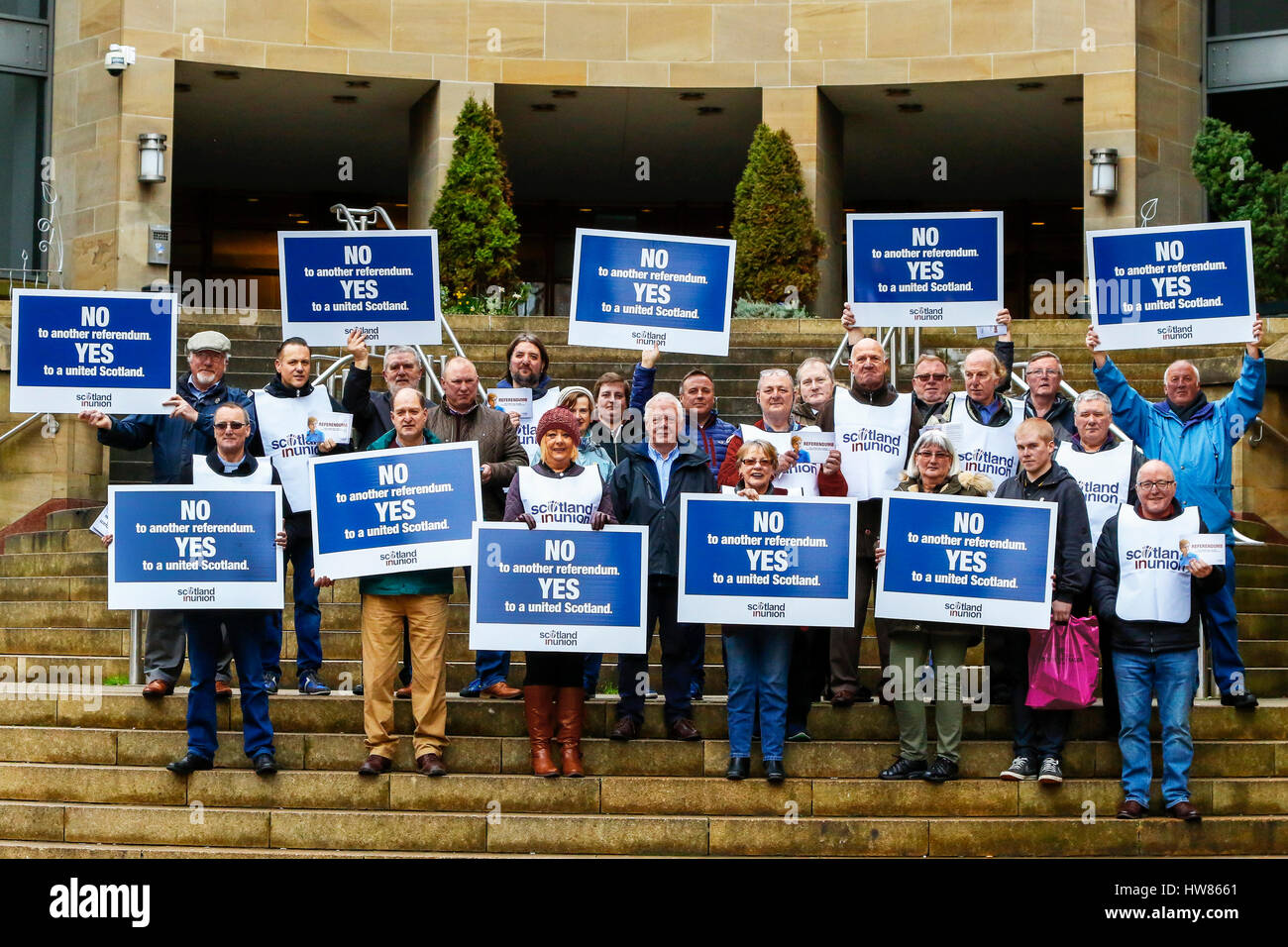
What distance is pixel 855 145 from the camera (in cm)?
2417

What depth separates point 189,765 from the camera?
961cm

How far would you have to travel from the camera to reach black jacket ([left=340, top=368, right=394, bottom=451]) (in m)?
10.6

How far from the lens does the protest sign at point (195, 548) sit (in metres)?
9.65

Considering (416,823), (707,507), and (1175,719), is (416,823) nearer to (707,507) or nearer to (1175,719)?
(707,507)

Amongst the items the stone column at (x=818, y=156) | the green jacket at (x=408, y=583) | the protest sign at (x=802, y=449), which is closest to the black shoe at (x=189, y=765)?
the green jacket at (x=408, y=583)

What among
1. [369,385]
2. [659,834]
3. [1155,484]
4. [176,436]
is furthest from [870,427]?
[176,436]

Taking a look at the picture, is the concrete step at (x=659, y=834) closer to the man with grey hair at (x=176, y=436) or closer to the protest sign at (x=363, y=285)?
the man with grey hair at (x=176, y=436)

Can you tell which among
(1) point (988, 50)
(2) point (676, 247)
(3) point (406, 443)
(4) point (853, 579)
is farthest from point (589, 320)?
(1) point (988, 50)

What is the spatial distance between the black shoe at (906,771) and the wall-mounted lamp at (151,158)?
1301cm

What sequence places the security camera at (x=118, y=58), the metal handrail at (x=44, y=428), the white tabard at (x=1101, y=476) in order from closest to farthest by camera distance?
1. the white tabard at (x=1101, y=476)
2. the metal handrail at (x=44, y=428)
3. the security camera at (x=118, y=58)

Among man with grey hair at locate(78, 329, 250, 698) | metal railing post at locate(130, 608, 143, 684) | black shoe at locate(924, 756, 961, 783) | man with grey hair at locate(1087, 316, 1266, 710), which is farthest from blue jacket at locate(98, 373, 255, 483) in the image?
man with grey hair at locate(1087, 316, 1266, 710)

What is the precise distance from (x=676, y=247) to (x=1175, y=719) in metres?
4.57

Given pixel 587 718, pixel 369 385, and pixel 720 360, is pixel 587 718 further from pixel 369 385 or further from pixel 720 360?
pixel 720 360

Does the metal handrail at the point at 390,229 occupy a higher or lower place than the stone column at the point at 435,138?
lower
